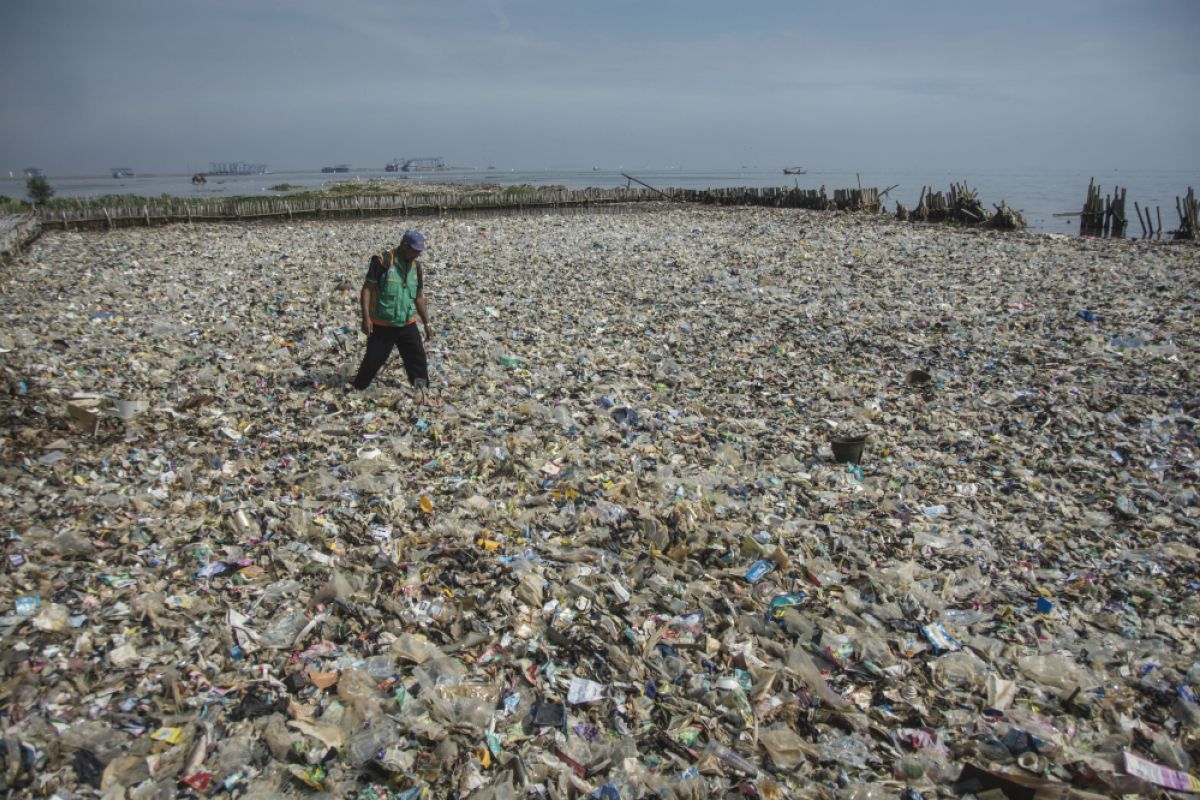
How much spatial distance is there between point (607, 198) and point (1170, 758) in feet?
101

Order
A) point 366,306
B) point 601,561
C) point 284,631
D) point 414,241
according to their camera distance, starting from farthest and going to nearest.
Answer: point 366,306 < point 414,241 < point 601,561 < point 284,631

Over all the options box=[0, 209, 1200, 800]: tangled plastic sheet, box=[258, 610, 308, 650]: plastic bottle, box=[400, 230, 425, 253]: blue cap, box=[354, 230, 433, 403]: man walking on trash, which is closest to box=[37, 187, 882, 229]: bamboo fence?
box=[0, 209, 1200, 800]: tangled plastic sheet

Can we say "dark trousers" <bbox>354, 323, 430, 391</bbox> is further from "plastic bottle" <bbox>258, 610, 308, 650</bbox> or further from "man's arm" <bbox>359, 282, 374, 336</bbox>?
"plastic bottle" <bbox>258, 610, 308, 650</bbox>

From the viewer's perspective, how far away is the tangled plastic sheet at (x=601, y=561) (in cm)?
260

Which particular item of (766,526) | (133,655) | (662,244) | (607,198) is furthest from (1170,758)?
(607,198)

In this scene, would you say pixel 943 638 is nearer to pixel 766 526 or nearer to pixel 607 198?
pixel 766 526

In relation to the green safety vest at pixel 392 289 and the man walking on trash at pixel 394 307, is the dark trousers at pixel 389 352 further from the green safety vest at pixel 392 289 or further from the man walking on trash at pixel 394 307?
the green safety vest at pixel 392 289

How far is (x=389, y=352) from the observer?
6332 millimetres

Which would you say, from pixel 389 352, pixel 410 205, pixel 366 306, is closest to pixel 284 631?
pixel 366 306

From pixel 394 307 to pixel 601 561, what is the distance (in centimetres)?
332

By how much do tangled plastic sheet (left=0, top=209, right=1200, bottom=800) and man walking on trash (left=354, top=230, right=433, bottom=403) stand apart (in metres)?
0.32

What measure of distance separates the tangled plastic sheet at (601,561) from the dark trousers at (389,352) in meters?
0.20

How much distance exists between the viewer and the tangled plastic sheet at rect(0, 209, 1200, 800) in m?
2.60

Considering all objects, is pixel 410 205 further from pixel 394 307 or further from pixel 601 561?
pixel 601 561
